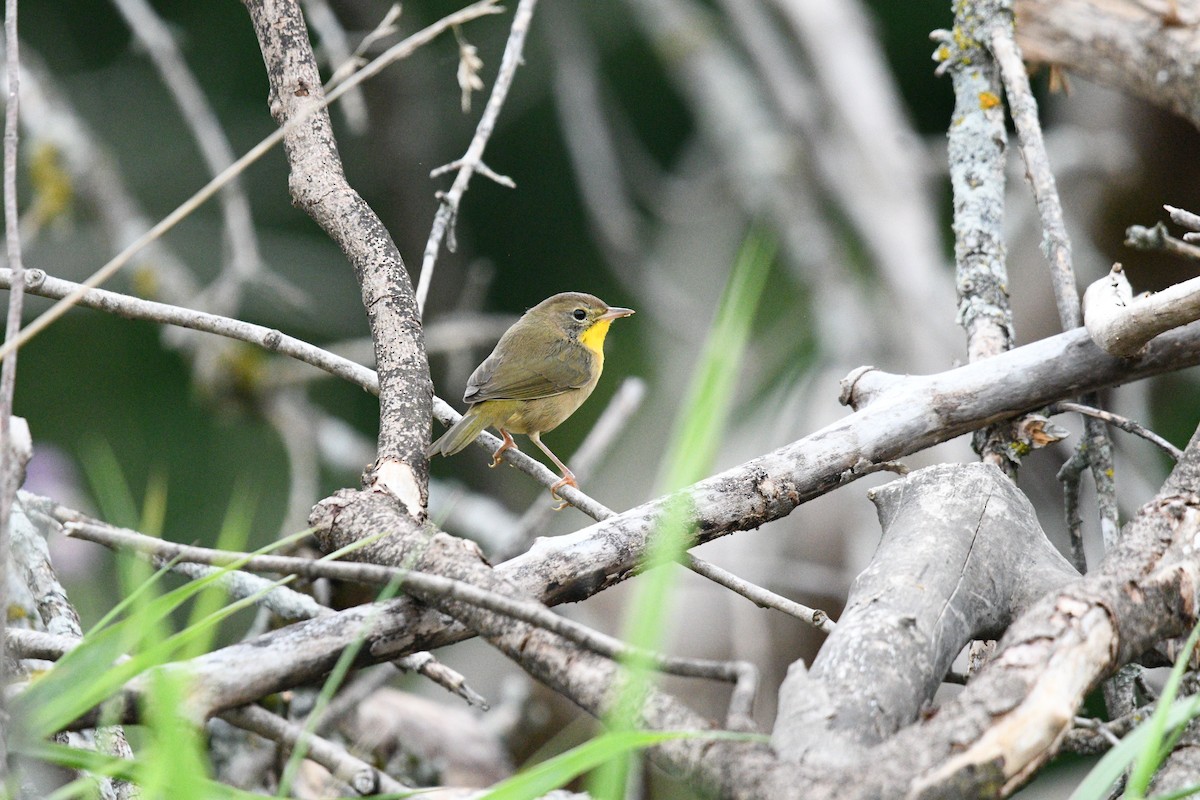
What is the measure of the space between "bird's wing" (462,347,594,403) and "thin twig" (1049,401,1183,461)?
169 centimetres

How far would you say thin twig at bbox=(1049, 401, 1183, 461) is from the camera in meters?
2.19

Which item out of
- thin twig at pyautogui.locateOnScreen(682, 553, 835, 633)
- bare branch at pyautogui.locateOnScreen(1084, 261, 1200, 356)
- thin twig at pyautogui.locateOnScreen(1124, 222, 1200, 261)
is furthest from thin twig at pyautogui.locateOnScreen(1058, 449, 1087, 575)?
thin twig at pyautogui.locateOnScreen(682, 553, 835, 633)

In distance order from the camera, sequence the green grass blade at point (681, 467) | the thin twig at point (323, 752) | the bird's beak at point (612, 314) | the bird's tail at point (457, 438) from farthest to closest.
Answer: the bird's beak at point (612, 314), the bird's tail at point (457, 438), the thin twig at point (323, 752), the green grass blade at point (681, 467)

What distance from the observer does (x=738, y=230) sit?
745 cm

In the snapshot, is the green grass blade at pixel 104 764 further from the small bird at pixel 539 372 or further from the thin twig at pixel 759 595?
the small bird at pixel 539 372

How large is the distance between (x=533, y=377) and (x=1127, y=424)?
191 cm

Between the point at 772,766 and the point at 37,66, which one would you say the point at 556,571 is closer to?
the point at 772,766

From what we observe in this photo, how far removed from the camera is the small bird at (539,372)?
11.6ft

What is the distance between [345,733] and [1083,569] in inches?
76.9

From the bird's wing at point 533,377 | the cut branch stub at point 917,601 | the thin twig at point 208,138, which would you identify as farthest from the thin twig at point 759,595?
the thin twig at point 208,138

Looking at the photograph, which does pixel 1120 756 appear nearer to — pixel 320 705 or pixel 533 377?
pixel 320 705

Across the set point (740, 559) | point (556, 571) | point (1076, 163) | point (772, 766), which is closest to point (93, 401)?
point (740, 559)

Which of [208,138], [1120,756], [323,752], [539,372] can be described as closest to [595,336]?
[539,372]

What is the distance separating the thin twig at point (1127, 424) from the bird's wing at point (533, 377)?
1.69 metres
